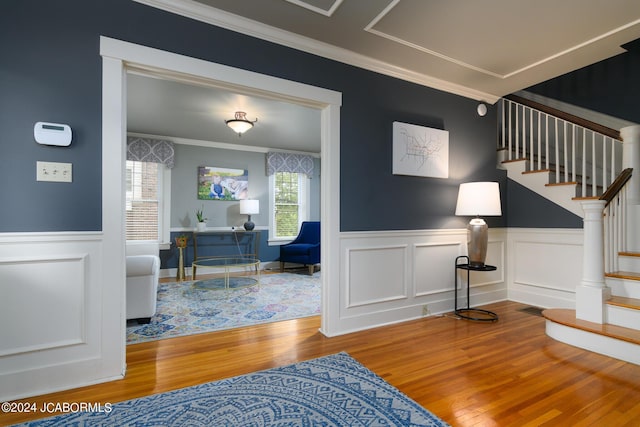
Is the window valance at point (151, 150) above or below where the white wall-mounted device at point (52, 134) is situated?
above

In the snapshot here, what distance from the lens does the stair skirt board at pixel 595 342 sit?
2248 mm

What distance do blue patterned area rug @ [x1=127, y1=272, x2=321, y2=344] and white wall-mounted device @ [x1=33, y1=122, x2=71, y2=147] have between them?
1711 mm

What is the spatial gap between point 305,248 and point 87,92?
172 inches

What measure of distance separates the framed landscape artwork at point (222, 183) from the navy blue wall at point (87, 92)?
398 centimetres

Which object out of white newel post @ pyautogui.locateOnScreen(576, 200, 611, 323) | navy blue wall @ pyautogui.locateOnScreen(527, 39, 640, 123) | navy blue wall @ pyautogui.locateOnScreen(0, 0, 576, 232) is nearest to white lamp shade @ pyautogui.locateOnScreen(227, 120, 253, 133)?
navy blue wall @ pyautogui.locateOnScreen(0, 0, 576, 232)

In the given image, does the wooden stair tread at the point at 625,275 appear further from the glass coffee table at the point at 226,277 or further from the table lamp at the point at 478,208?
the glass coffee table at the point at 226,277

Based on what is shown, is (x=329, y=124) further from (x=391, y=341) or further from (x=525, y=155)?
(x=525, y=155)

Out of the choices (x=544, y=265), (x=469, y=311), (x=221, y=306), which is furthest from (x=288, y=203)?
(x=544, y=265)

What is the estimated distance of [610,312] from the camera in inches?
101

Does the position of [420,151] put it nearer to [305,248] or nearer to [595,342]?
[595,342]

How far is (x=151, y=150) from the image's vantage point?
A: 5.57 m

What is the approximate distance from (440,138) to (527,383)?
2406mm

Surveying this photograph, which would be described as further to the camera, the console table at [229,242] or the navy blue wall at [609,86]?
the console table at [229,242]

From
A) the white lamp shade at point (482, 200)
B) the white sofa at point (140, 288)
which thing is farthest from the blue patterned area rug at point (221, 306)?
the white lamp shade at point (482, 200)
